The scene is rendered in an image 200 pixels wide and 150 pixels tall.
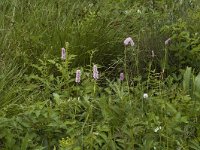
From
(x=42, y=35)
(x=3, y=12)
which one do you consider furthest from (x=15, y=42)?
(x=3, y=12)

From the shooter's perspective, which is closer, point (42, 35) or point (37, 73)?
point (37, 73)

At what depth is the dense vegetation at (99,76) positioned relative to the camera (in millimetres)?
2549

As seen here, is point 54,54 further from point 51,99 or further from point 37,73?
point 51,99

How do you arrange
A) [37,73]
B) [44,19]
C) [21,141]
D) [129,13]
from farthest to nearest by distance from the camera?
[129,13], [44,19], [37,73], [21,141]

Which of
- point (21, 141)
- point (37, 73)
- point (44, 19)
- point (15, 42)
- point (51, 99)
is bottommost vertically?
point (21, 141)

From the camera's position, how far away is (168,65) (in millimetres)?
3588

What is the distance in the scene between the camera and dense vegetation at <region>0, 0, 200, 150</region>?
2.55 m

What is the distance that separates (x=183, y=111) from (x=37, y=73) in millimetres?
1160

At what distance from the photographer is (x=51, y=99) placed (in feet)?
10.1

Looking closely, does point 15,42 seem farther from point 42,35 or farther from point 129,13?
point 129,13

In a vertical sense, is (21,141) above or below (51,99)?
below

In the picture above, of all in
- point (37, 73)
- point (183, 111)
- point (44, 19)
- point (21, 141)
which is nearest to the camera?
point (21, 141)

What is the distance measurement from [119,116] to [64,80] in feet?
1.67

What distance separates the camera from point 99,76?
11.0 ft
